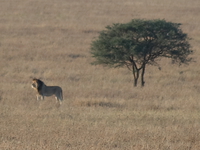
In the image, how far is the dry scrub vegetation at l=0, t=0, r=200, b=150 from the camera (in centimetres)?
874

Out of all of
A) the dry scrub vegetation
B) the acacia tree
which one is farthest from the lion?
the acacia tree

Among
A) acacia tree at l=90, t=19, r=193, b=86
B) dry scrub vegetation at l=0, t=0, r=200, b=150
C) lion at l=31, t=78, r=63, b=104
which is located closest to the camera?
dry scrub vegetation at l=0, t=0, r=200, b=150

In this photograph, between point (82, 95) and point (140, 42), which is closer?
point (82, 95)

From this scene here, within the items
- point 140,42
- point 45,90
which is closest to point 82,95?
point 45,90

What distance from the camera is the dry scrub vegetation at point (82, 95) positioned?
8742mm

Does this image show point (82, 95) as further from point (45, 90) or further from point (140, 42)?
point (140, 42)

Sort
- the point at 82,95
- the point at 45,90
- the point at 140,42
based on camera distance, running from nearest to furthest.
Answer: the point at 45,90, the point at 82,95, the point at 140,42

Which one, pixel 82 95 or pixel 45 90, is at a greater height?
pixel 45 90

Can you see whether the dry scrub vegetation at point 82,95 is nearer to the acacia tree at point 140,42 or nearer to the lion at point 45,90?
the lion at point 45,90

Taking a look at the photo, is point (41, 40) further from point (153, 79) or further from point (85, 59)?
point (153, 79)

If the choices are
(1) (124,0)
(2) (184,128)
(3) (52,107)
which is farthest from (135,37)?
(1) (124,0)

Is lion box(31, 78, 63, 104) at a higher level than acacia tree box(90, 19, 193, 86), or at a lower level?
lower

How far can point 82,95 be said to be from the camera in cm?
1608

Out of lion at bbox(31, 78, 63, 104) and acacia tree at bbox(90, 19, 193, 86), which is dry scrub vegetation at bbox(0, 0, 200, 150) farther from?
acacia tree at bbox(90, 19, 193, 86)
